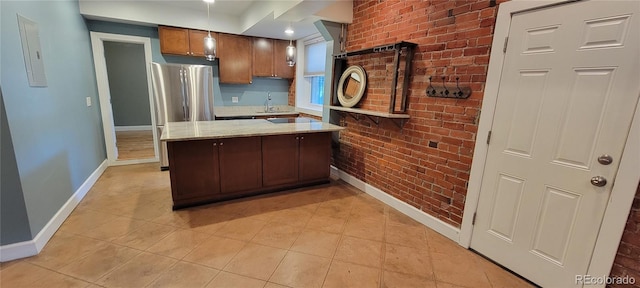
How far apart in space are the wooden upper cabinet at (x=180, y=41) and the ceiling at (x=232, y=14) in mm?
95

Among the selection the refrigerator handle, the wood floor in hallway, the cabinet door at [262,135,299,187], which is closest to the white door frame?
the wood floor in hallway

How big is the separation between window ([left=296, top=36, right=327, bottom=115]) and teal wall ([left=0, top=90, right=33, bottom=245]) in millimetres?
3600

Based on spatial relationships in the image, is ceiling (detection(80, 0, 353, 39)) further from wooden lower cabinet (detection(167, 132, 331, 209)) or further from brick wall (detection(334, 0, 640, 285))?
wooden lower cabinet (detection(167, 132, 331, 209))

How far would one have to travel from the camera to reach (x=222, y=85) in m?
5.07

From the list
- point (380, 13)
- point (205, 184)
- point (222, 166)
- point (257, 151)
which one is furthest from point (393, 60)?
point (205, 184)

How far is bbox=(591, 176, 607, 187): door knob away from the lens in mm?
1536

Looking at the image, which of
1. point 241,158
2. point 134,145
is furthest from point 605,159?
point 134,145

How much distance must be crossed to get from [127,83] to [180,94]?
14.1 feet

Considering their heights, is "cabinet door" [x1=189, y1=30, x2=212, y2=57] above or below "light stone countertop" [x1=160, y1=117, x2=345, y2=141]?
above

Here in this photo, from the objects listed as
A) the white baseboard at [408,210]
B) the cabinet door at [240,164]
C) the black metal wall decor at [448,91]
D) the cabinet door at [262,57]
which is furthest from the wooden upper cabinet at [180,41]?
the black metal wall decor at [448,91]

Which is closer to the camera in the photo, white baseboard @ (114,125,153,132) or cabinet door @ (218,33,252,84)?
cabinet door @ (218,33,252,84)

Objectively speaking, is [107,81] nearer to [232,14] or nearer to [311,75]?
[232,14]

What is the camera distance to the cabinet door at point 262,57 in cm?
495

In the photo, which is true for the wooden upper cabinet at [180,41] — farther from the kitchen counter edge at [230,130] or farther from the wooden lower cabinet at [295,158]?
the wooden lower cabinet at [295,158]
